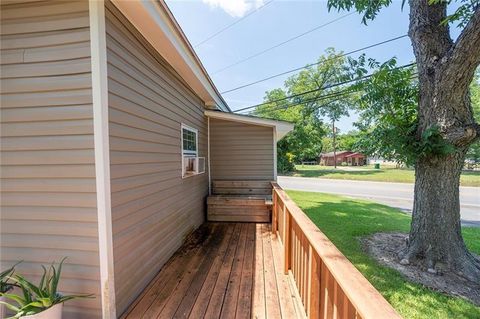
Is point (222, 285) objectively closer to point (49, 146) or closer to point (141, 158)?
point (141, 158)

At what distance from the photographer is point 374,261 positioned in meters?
3.57

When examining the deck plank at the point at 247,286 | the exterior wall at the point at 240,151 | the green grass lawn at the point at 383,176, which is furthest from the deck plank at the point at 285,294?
the green grass lawn at the point at 383,176

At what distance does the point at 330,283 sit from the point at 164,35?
8.61 ft

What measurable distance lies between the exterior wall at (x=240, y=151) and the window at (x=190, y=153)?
1.13m

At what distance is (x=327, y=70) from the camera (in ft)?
74.9

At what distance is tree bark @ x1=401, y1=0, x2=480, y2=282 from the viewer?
313cm

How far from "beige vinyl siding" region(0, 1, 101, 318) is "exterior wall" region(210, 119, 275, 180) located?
3.97 meters

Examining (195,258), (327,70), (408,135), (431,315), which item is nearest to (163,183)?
(195,258)

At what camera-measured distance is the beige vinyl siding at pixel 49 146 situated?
1780 mm

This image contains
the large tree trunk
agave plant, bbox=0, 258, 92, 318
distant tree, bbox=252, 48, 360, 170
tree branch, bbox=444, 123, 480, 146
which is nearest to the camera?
agave plant, bbox=0, 258, 92, 318

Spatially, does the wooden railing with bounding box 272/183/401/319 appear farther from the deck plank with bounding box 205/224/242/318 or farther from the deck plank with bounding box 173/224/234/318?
the deck plank with bounding box 173/224/234/318

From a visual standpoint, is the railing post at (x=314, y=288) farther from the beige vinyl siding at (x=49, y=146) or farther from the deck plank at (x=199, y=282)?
the beige vinyl siding at (x=49, y=146)

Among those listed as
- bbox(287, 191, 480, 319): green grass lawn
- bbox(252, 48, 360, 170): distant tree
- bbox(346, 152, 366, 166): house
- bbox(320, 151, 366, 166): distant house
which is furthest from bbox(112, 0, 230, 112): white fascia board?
bbox(346, 152, 366, 166): house

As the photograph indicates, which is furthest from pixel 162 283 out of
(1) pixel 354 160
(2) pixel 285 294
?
(1) pixel 354 160
